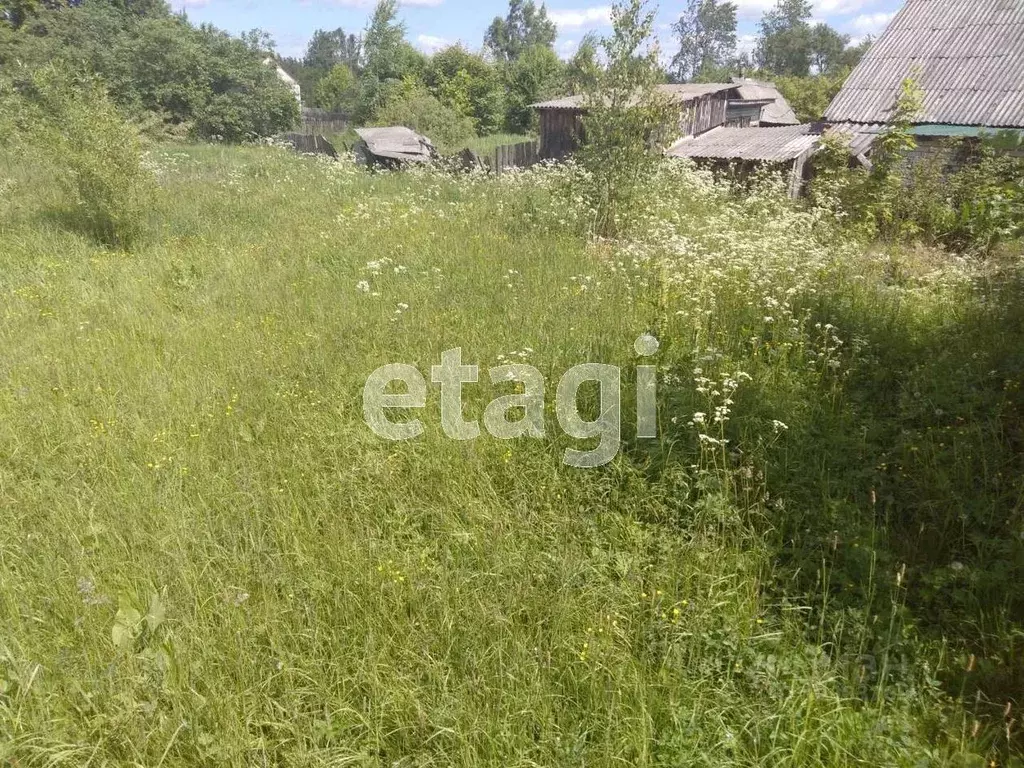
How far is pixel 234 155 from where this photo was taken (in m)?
14.7

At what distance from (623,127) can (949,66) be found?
8.17 metres

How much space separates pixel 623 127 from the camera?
740cm

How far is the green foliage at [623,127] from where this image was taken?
24.0 feet

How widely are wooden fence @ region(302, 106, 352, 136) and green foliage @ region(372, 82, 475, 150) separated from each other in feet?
17.0

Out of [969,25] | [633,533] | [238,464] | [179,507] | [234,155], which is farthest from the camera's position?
[234,155]

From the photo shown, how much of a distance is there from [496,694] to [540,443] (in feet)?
5.01

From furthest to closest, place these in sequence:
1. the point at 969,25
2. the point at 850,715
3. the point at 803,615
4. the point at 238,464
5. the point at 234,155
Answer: the point at 234,155, the point at 969,25, the point at 238,464, the point at 803,615, the point at 850,715

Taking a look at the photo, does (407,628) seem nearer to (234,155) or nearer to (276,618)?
(276,618)

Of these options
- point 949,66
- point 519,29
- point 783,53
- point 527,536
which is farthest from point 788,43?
point 527,536

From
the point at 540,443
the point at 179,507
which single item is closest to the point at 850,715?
the point at 540,443

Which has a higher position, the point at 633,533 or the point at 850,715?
the point at 633,533

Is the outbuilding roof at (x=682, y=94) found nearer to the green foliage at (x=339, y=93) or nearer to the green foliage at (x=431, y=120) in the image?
the green foliage at (x=431, y=120)

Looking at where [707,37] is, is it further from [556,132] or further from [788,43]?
[556,132]

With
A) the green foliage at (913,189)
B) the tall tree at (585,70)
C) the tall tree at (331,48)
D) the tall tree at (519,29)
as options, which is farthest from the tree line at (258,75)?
the tall tree at (331,48)
